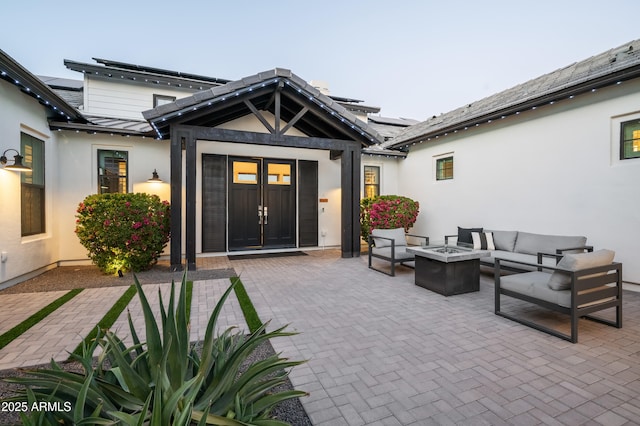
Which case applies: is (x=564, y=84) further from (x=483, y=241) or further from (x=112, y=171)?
(x=112, y=171)

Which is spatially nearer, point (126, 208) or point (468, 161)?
point (126, 208)

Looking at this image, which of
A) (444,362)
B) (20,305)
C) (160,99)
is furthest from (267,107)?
(444,362)

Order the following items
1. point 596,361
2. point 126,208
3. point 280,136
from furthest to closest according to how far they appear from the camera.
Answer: point 280,136 → point 126,208 → point 596,361

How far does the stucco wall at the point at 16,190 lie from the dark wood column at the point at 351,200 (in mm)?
6842

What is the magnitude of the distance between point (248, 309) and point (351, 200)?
4.65m

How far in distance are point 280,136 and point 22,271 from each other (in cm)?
586

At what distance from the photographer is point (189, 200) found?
21.0 feet

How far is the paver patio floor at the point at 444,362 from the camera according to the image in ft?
6.76

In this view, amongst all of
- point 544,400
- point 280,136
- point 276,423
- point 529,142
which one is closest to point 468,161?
point 529,142

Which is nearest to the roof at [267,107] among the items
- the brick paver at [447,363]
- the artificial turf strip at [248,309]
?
the artificial turf strip at [248,309]

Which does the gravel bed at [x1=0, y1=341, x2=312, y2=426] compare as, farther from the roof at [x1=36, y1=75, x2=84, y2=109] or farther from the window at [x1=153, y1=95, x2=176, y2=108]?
the roof at [x1=36, y1=75, x2=84, y2=109]

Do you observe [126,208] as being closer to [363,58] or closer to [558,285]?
[558,285]

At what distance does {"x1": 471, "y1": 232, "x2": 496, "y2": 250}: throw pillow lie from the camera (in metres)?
6.41

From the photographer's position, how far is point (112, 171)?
7395 millimetres
